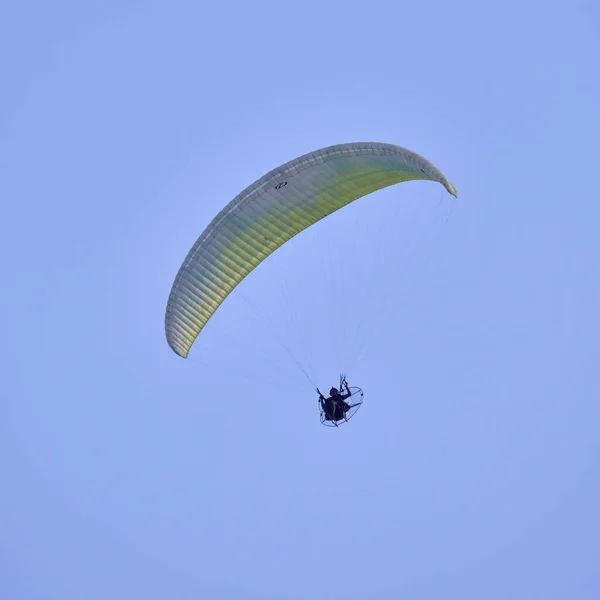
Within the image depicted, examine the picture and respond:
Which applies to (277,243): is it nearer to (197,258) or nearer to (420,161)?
(197,258)

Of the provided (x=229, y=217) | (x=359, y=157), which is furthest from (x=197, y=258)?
(x=359, y=157)

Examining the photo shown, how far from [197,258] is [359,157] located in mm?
5896

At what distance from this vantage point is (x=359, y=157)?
36.8 metres

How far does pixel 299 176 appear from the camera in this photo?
37781mm

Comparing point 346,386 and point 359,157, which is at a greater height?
point 359,157

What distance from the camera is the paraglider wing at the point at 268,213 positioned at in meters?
37.1

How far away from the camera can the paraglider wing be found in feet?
122

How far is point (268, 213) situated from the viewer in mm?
38719

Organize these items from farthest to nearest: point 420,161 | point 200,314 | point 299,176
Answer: point 200,314 → point 299,176 → point 420,161

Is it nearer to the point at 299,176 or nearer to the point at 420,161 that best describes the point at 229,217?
the point at 299,176

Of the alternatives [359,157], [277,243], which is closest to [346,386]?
[277,243]

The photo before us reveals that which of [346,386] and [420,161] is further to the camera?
[346,386]

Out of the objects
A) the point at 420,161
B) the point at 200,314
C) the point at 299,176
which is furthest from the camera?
the point at 200,314

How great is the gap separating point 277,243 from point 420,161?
256 inches
